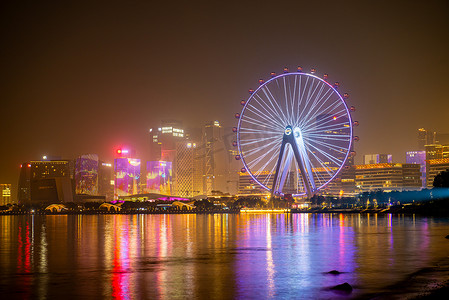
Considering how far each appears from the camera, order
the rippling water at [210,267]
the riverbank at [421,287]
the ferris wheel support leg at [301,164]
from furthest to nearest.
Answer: the ferris wheel support leg at [301,164]
the rippling water at [210,267]
the riverbank at [421,287]

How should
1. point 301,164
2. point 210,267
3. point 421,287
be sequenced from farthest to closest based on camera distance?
point 301,164 → point 210,267 → point 421,287

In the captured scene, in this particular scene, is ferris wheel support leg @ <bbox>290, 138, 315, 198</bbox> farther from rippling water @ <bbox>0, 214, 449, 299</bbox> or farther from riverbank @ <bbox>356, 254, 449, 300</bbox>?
riverbank @ <bbox>356, 254, 449, 300</bbox>

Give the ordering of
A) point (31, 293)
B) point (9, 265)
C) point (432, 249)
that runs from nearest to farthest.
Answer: point (31, 293) → point (9, 265) → point (432, 249)

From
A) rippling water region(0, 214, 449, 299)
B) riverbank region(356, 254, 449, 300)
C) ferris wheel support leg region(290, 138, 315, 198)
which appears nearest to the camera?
riverbank region(356, 254, 449, 300)

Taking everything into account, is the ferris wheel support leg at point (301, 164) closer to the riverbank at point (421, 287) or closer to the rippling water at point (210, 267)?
the rippling water at point (210, 267)

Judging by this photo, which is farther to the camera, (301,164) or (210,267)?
(301,164)

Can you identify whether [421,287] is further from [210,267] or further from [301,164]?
[301,164]

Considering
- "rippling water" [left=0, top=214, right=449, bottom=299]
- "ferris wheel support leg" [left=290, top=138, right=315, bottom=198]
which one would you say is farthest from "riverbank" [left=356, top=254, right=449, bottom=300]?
"ferris wheel support leg" [left=290, top=138, right=315, bottom=198]

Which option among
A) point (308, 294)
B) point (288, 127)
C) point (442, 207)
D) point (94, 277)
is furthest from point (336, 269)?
point (442, 207)

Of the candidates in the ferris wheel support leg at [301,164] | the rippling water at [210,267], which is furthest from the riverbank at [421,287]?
the ferris wheel support leg at [301,164]

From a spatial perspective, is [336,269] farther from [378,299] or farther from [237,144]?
[237,144]

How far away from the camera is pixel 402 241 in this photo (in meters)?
50.2

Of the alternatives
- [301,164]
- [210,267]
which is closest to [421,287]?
[210,267]

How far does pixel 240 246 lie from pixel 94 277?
779 inches
